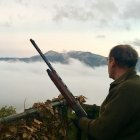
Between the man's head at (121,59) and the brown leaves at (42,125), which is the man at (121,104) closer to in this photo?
the man's head at (121,59)

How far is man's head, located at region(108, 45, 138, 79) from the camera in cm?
594

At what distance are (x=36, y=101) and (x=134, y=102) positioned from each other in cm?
306

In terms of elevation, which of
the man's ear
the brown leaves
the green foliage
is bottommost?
the brown leaves

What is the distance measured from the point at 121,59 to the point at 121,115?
670mm

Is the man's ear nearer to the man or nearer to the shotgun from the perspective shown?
the man

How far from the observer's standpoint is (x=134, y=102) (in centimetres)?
572

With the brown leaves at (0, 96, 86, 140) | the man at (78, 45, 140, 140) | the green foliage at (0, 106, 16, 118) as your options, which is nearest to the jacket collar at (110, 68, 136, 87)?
the man at (78, 45, 140, 140)

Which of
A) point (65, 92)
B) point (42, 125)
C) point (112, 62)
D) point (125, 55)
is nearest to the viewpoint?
point (125, 55)

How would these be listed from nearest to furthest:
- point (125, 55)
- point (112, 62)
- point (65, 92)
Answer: point (125, 55)
point (112, 62)
point (65, 92)

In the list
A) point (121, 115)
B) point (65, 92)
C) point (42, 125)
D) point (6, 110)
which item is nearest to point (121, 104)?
point (121, 115)

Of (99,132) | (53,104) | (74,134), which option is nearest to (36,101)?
(53,104)

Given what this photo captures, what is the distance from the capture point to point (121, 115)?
5.68m

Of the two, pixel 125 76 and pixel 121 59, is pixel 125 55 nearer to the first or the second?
pixel 121 59

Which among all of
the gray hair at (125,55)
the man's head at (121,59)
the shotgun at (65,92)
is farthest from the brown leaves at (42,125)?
the gray hair at (125,55)
